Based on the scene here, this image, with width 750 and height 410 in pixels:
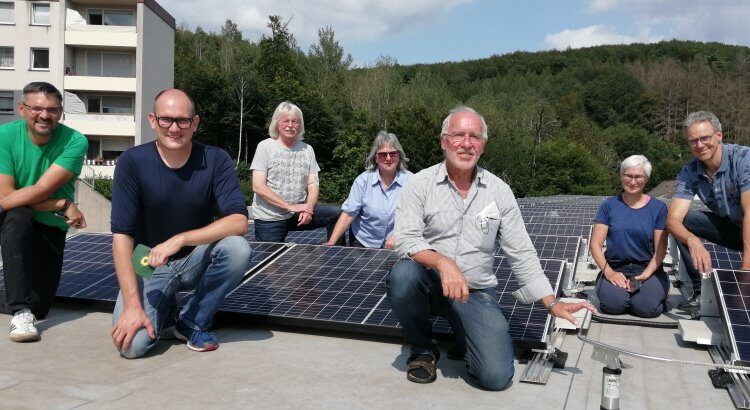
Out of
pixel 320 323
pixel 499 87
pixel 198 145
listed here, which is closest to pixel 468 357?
pixel 320 323

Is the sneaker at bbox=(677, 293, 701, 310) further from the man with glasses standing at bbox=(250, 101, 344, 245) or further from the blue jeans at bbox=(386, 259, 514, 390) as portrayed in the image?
the man with glasses standing at bbox=(250, 101, 344, 245)

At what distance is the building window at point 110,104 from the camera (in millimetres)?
41969

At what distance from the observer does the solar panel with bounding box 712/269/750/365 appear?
379 centimetres

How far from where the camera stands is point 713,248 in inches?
259

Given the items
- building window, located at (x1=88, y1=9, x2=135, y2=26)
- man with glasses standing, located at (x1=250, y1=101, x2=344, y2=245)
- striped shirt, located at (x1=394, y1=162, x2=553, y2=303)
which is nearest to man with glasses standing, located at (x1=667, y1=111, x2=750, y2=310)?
striped shirt, located at (x1=394, y1=162, x2=553, y2=303)

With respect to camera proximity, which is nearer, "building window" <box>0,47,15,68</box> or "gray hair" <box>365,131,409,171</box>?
"gray hair" <box>365,131,409,171</box>

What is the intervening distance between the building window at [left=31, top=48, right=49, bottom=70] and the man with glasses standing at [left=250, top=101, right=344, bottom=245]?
39.3 metres

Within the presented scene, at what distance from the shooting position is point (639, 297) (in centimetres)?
549

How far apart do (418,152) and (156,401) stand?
4839cm

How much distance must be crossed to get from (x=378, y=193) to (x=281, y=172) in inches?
36.8

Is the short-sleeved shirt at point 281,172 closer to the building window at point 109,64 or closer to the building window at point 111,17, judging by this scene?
the building window at point 109,64

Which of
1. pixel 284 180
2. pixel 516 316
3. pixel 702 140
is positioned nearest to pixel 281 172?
pixel 284 180

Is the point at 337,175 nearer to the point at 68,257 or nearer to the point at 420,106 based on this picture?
the point at 420,106

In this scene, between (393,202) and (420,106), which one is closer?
(393,202)
